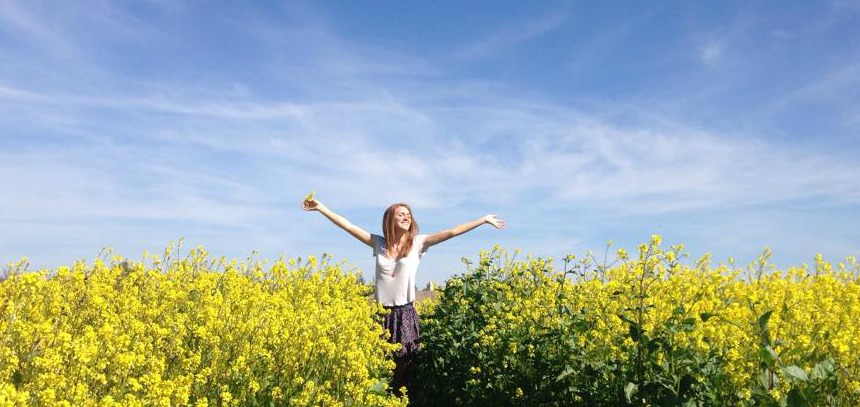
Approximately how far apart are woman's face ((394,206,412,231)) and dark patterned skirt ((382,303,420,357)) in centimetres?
84

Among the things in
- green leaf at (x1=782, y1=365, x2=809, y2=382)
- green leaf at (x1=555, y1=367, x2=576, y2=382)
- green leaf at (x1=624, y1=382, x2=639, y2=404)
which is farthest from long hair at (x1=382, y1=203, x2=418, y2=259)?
green leaf at (x1=782, y1=365, x2=809, y2=382)

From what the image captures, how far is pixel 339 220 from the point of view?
7914 mm

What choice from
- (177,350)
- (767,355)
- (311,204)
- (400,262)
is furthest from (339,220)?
(767,355)

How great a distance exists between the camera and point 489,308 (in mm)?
7289

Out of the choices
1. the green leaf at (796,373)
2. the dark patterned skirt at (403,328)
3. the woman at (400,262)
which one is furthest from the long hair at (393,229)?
the green leaf at (796,373)

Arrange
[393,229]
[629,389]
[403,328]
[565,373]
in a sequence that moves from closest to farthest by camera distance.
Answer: [629,389], [565,373], [403,328], [393,229]

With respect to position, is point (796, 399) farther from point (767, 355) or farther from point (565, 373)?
point (565, 373)

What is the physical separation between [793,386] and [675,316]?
0.79 meters

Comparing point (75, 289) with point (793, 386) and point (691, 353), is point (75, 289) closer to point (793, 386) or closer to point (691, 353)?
point (691, 353)

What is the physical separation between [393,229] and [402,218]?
0.15 metres

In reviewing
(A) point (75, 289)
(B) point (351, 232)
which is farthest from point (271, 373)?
(B) point (351, 232)

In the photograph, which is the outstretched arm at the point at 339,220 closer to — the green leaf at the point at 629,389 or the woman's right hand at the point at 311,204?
the woman's right hand at the point at 311,204

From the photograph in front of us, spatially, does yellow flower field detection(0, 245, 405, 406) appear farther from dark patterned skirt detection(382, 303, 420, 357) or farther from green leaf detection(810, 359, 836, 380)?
green leaf detection(810, 359, 836, 380)

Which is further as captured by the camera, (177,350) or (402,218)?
(402,218)
